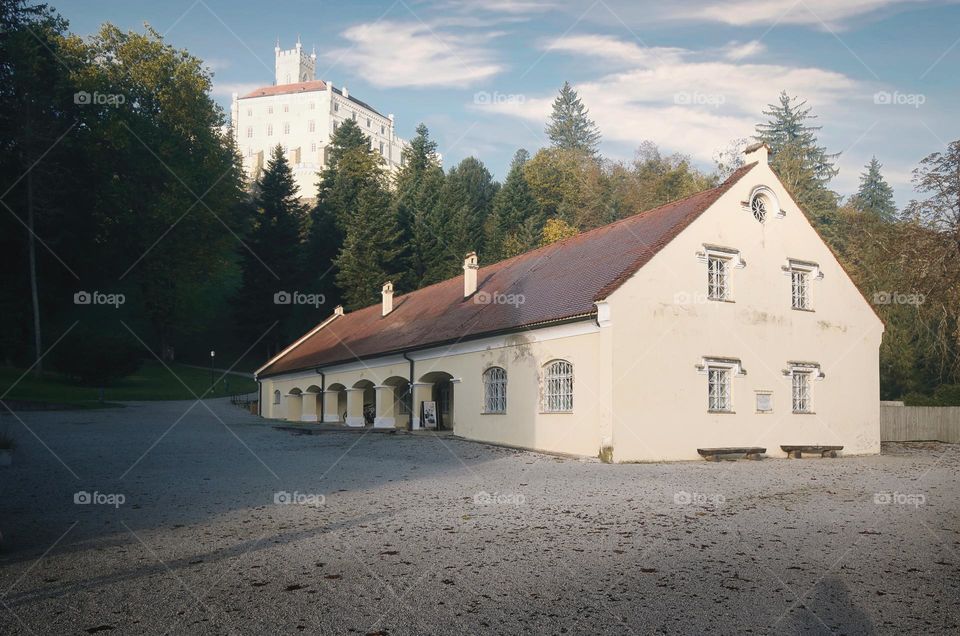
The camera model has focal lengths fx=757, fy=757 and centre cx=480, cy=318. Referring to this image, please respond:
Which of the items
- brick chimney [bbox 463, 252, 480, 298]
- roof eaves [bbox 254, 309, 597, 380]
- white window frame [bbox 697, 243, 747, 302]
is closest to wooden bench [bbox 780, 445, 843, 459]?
white window frame [bbox 697, 243, 747, 302]

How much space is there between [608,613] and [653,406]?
497 inches

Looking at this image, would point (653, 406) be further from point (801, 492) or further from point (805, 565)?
point (805, 565)

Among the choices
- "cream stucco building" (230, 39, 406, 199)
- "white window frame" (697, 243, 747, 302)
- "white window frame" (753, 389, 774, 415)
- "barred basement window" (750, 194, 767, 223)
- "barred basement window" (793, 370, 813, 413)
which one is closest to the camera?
"white window frame" (697, 243, 747, 302)

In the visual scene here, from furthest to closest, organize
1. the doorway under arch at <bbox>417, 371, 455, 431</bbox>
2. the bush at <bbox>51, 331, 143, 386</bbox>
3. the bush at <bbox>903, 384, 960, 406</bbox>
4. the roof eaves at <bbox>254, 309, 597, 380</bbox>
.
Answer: the bush at <bbox>51, 331, 143, 386</bbox>
the bush at <bbox>903, 384, 960, 406</bbox>
the doorway under arch at <bbox>417, 371, 455, 431</bbox>
the roof eaves at <bbox>254, 309, 597, 380</bbox>

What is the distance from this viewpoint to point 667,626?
533 centimetres

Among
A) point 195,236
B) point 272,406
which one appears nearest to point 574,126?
point 195,236

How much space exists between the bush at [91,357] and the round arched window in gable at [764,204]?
35091 millimetres

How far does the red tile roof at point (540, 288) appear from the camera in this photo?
61.9ft

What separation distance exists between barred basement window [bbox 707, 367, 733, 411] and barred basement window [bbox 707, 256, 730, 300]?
1912 mm

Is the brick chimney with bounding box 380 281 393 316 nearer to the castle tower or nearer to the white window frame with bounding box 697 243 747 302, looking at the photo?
the white window frame with bounding box 697 243 747 302

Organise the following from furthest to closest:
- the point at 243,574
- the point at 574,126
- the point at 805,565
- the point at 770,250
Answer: the point at 574,126 → the point at 770,250 → the point at 805,565 → the point at 243,574

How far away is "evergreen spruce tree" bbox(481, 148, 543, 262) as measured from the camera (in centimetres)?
5566

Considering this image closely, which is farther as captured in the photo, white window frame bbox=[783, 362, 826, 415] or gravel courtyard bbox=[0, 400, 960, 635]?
white window frame bbox=[783, 362, 826, 415]

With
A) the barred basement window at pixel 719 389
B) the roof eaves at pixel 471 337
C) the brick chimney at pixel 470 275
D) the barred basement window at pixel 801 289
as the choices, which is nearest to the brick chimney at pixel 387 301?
the roof eaves at pixel 471 337
